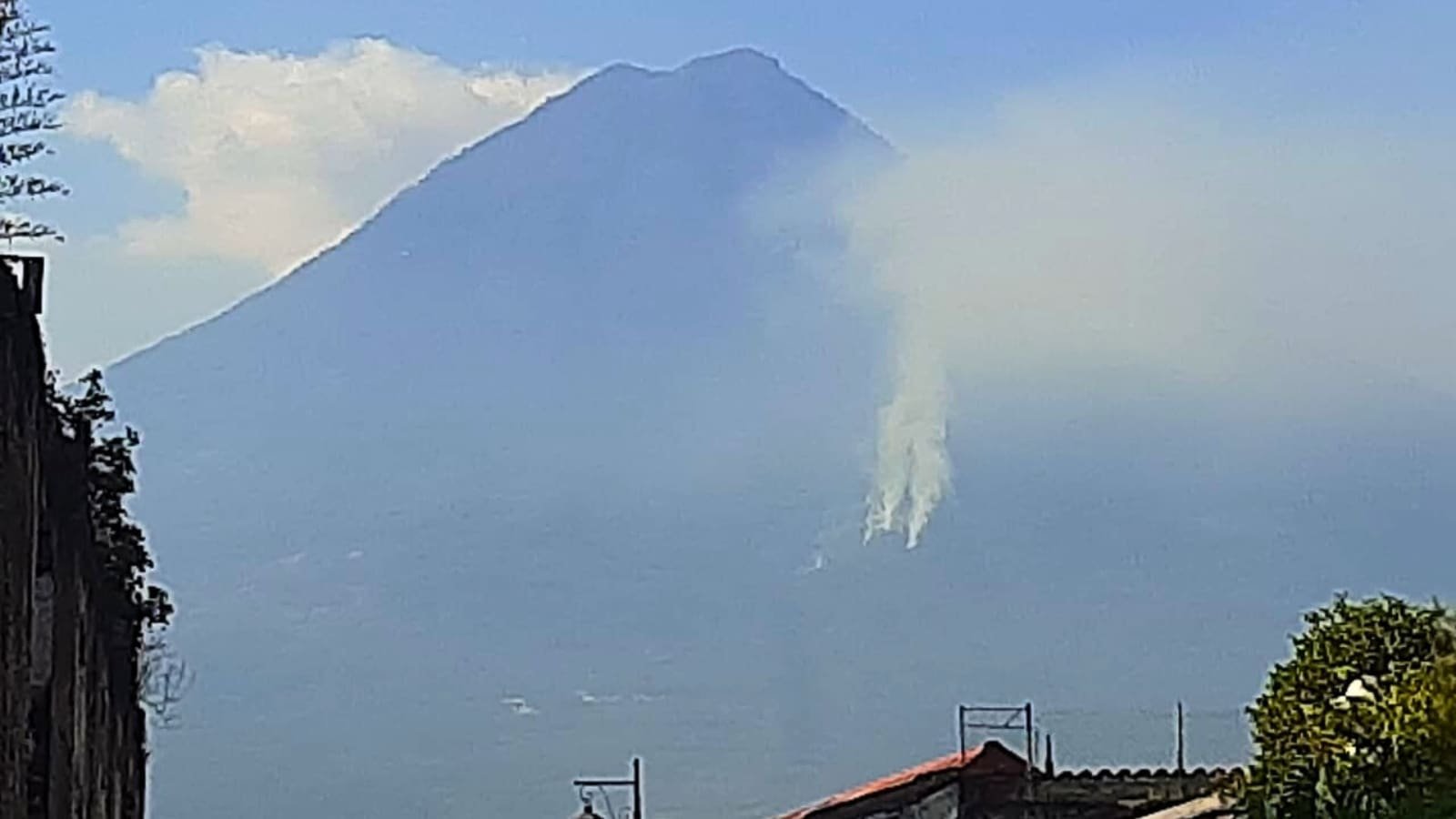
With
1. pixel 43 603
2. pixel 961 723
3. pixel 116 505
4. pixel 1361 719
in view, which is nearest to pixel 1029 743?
pixel 961 723

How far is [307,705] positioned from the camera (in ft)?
314

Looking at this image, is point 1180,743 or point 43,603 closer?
point 43,603

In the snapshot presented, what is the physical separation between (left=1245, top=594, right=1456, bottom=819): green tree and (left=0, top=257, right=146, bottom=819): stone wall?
25.1 ft

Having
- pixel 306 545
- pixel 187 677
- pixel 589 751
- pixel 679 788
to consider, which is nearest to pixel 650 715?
pixel 589 751

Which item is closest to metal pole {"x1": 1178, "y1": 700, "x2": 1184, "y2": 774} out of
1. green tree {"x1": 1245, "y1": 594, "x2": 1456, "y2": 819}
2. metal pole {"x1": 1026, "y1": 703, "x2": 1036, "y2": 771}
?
metal pole {"x1": 1026, "y1": 703, "x2": 1036, "y2": 771}

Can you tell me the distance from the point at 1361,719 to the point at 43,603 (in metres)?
8.72

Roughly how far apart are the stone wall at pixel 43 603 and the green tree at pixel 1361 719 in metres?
7.65

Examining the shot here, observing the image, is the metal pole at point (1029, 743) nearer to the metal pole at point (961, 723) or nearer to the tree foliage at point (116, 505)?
the metal pole at point (961, 723)

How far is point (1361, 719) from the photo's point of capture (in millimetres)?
19188

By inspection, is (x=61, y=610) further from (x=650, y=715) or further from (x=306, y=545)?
(x=306, y=545)

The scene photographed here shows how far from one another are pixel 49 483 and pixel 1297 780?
28.3ft

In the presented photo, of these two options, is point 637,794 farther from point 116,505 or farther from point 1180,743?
point 116,505

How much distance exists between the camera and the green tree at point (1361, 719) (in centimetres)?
1820

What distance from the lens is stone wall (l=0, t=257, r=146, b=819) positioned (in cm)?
1374
